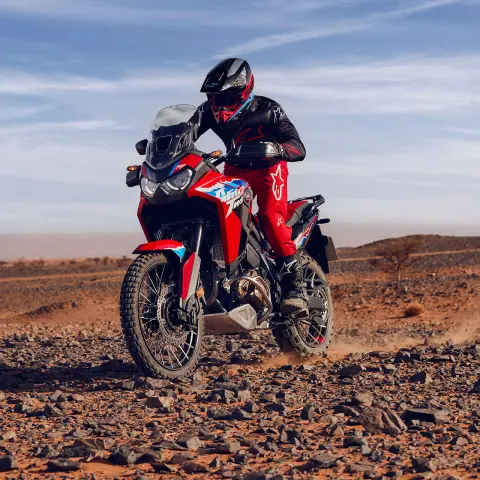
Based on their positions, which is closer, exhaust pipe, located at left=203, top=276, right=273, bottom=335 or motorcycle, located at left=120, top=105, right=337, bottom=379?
motorcycle, located at left=120, top=105, right=337, bottom=379

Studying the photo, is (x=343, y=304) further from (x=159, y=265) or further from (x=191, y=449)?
(x=191, y=449)

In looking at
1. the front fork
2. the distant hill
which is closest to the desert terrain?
the front fork

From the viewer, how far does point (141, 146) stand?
361 inches

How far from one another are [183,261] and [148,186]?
888 millimetres

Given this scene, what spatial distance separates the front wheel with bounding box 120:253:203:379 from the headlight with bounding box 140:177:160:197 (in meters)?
0.67

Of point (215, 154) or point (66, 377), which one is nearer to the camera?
point (215, 154)

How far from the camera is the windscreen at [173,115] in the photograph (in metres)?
8.77

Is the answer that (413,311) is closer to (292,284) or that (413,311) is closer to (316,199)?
(316,199)

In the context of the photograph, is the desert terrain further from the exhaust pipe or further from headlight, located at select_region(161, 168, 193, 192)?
headlight, located at select_region(161, 168, 193, 192)

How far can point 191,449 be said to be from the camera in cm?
546

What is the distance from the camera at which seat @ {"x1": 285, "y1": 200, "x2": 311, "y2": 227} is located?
10.1 m

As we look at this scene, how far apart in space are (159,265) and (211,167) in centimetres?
124

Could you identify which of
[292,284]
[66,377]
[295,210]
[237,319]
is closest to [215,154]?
[237,319]

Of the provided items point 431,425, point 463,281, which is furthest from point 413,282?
point 431,425
